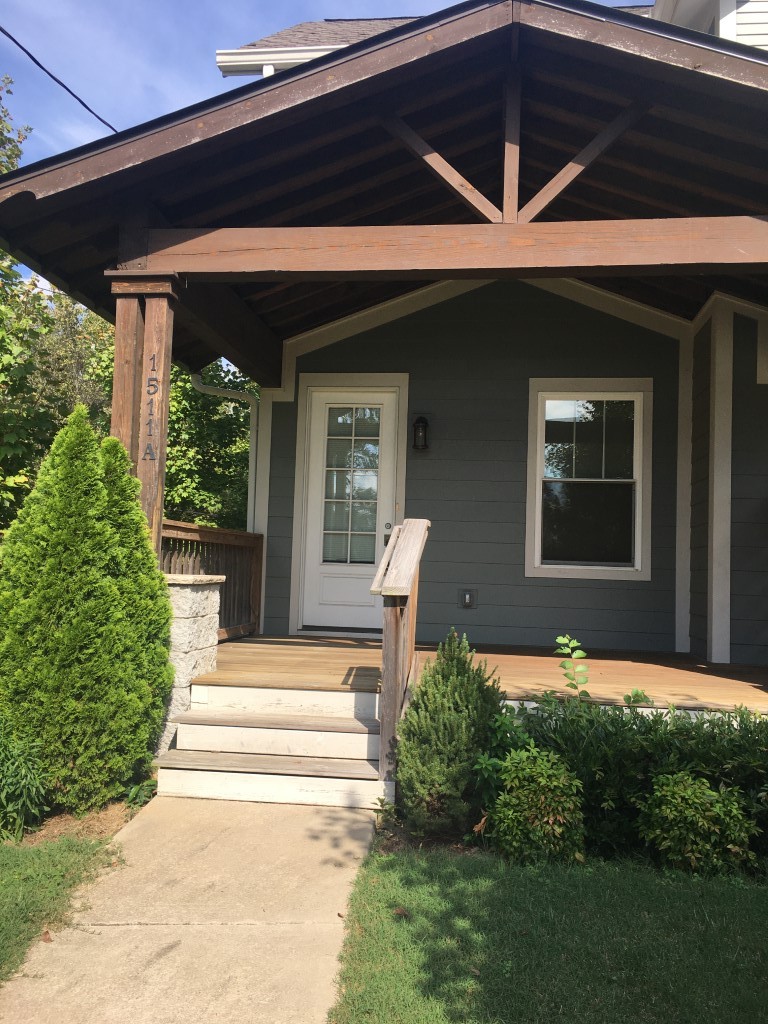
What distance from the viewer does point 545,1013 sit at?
215 centimetres

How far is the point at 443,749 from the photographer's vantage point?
133 inches

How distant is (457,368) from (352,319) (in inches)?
39.4

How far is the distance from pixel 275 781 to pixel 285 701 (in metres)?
0.51

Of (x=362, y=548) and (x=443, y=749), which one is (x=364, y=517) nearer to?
(x=362, y=548)

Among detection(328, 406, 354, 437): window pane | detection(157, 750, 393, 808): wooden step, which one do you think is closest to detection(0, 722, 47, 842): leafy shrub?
detection(157, 750, 393, 808): wooden step

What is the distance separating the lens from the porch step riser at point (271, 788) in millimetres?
3637

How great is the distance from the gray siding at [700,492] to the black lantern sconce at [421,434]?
6.99ft

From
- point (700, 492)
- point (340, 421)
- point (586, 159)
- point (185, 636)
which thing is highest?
point (586, 159)

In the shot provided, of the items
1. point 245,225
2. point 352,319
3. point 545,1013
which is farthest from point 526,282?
point 545,1013

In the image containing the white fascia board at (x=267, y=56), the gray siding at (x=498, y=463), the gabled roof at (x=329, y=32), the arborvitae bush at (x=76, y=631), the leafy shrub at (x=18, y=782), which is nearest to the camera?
the leafy shrub at (x=18, y=782)

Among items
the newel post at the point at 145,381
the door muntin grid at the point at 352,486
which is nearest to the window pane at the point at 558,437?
the door muntin grid at the point at 352,486

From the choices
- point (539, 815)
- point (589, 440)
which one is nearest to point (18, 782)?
point (539, 815)

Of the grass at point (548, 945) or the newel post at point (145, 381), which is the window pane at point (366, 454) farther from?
the grass at point (548, 945)

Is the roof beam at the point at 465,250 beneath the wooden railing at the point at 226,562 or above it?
above
